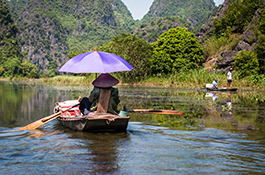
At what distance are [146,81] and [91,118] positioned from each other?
107 ft

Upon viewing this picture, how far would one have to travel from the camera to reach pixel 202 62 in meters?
43.9

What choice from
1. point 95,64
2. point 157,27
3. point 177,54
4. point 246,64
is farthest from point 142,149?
point 157,27

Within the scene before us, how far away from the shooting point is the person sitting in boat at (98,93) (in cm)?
805

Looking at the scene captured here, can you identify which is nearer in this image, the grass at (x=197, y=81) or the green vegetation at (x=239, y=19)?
the grass at (x=197, y=81)

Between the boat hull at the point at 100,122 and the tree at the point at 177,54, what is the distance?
34.8 meters

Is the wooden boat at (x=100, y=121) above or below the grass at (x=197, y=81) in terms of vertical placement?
below

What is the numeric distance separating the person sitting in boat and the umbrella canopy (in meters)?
0.36

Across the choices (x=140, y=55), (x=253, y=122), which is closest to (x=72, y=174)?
(x=253, y=122)

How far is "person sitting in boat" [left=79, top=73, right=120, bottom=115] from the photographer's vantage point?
317 inches

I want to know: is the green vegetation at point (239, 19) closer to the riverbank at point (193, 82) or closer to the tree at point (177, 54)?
the tree at point (177, 54)

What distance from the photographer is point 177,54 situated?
1719 inches

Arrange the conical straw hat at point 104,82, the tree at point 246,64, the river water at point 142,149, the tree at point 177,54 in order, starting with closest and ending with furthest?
the river water at point 142,149 < the conical straw hat at point 104,82 < the tree at point 246,64 < the tree at point 177,54

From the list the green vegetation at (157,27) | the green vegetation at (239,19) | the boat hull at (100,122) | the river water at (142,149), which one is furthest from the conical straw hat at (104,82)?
the green vegetation at (157,27)

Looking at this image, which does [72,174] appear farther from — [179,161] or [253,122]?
[253,122]
